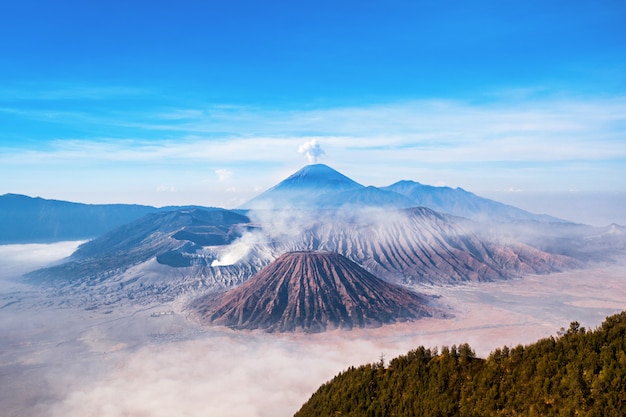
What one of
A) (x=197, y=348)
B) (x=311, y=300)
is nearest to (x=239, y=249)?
(x=311, y=300)

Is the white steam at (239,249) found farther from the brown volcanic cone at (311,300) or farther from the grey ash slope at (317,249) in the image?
the brown volcanic cone at (311,300)

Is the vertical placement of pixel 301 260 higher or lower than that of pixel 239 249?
lower

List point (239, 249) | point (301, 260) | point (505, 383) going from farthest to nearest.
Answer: point (239, 249) → point (301, 260) → point (505, 383)

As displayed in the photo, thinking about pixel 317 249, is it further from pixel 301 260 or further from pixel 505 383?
pixel 505 383

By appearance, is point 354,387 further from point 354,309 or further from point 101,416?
point 354,309

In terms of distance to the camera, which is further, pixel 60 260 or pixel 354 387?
pixel 60 260

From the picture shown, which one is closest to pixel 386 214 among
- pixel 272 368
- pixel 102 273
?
pixel 102 273
